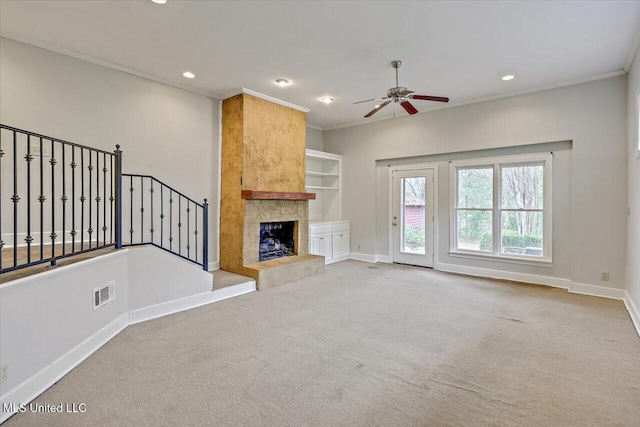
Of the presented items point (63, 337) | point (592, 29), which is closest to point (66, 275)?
point (63, 337)

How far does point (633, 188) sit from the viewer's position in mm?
3959

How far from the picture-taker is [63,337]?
251 centimetres

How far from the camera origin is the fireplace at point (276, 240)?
5735 millimetres

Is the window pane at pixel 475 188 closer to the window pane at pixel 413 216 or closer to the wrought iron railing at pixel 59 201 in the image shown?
the window pane at pixel 413 216

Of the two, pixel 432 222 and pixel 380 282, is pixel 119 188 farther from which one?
pixel 432 222

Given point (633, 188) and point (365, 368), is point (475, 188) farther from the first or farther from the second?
point (365, 368)

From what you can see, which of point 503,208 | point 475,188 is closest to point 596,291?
point 503,208

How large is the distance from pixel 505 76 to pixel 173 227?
17.7 feet

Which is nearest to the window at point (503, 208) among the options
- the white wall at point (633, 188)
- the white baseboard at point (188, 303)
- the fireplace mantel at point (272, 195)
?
the white wall at point (633, 188)

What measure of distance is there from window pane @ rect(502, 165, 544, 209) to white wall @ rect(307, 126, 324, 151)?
4042 mm

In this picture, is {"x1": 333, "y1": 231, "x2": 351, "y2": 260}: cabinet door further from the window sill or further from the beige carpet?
the beige carpet

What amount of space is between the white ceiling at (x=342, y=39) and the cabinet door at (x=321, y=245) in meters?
2.97

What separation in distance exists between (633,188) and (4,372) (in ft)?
20.3

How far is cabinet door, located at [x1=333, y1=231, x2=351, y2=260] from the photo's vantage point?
717 centimetres
